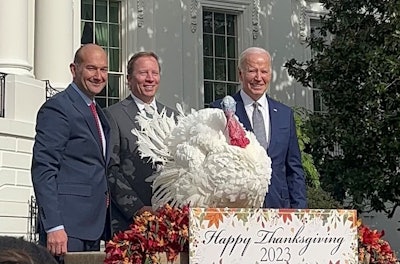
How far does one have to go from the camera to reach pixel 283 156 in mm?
4305

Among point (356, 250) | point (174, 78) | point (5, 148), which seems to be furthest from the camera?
point (174, 78)

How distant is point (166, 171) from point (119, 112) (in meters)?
0.90

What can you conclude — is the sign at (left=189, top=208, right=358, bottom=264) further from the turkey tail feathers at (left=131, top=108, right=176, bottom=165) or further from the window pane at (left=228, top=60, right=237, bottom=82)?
the window pane at (left=228, top=60, right=237, bottom=82)

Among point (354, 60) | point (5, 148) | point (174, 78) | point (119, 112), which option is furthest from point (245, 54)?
point (174, 78)

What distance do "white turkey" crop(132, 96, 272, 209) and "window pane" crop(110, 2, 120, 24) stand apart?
1319 centimetres

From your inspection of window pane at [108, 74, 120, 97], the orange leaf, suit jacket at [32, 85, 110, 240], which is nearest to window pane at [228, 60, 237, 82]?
window pane at [108, 74, 120, 97]

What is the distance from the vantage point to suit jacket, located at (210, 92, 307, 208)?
13.8 feet

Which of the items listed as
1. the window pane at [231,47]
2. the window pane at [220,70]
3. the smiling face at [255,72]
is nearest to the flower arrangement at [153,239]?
the smiling face at [255,72]

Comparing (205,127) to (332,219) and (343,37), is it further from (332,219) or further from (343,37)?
(343,37)

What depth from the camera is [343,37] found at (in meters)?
14.4

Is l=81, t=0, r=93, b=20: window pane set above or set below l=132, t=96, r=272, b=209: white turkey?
above

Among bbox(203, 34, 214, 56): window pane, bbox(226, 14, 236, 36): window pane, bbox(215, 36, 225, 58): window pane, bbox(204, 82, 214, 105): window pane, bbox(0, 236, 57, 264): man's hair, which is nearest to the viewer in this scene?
bbox(0, 236, 57, 264): man's hair

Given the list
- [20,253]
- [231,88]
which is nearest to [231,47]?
[231,88]

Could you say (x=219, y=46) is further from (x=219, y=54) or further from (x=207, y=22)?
(x=207, y=22)
